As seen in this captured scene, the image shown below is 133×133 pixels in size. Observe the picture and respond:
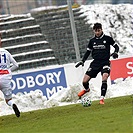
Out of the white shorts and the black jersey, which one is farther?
the black jersey

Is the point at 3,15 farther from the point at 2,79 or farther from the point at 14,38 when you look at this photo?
the point at 2,79

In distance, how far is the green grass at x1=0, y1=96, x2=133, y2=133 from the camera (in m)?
10.5

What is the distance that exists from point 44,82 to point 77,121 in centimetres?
823

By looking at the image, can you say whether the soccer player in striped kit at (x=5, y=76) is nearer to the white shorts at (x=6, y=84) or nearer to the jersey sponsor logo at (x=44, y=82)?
the white shorts at (x=6, y=84)

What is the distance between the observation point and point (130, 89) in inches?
734

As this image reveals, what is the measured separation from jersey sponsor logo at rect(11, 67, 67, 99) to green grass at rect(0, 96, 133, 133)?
450 centimetres

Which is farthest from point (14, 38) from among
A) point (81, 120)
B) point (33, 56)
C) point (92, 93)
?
point (81, 120)

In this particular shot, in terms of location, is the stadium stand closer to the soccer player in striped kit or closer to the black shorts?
the black shorts

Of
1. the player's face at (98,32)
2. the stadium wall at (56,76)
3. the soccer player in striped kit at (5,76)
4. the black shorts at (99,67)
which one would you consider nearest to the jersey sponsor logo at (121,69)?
the stadium wall at (56,76)

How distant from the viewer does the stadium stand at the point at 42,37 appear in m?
26.4

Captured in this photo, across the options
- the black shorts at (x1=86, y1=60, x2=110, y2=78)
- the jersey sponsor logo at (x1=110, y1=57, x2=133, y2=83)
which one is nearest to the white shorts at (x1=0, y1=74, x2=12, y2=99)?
the black shorts at (x1=86, y1=60, x2=110, y2=78)

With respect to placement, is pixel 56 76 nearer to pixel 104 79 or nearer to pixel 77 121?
pixel 104 79

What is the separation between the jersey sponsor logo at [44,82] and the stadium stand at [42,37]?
212 inches

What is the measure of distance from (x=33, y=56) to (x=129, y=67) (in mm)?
7381
